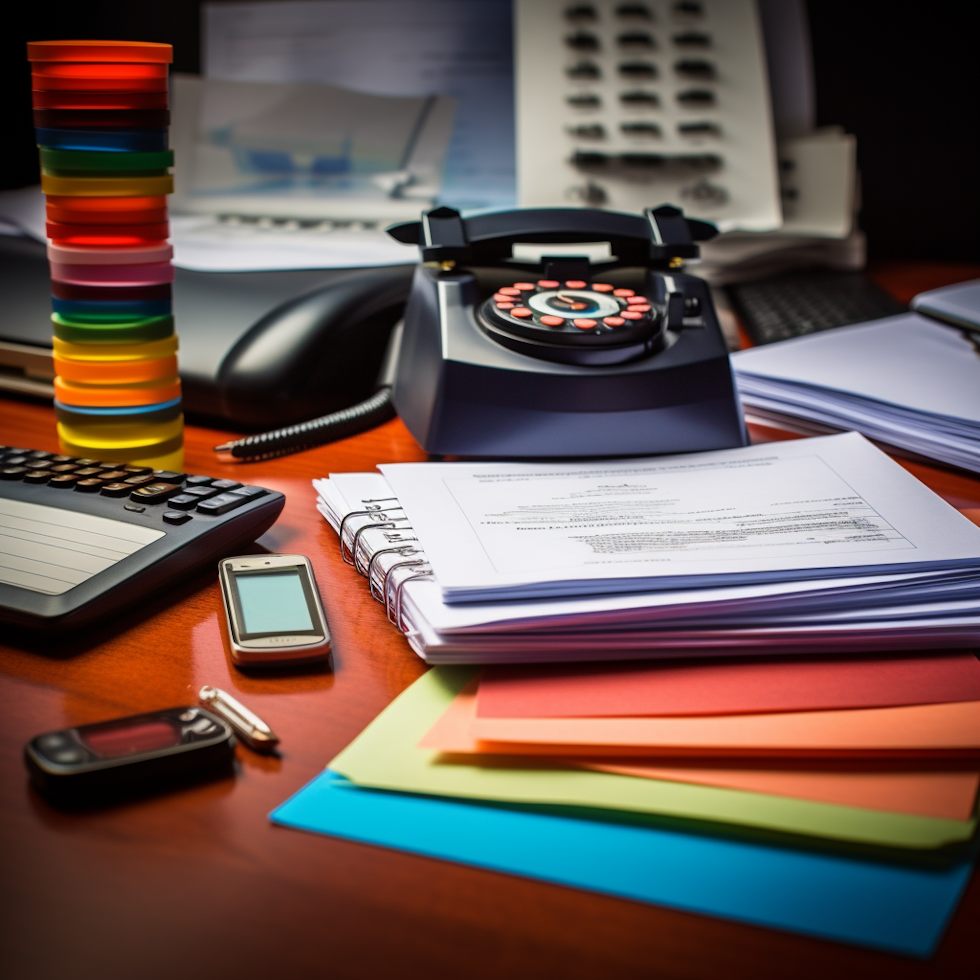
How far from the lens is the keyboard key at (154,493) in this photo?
509mm

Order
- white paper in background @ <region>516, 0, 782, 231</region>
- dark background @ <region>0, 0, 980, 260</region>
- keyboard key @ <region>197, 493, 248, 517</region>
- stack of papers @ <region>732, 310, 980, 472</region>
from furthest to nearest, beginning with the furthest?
dark background @ <region>0, 0, 980, 260</region>, white paper in background @ <region>516, 0, 782, 231</region>, stack of papers @ <region>732, 310, 980, 472</region>, keyboard key @ <region>197, 493, 248, 517</region>

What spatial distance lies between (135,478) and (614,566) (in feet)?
0.88

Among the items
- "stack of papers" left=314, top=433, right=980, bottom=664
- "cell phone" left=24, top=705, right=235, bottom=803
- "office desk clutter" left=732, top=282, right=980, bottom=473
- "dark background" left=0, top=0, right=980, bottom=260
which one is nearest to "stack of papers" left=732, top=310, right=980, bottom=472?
"office desk clutter" left=732, top=282, right=980, bottom=473

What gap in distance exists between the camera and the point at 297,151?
1.14 metres

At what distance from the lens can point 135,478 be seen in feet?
1.74

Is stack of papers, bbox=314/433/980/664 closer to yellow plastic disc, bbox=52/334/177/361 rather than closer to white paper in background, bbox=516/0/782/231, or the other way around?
yellow plastic disc, bbox=52/334/177/361

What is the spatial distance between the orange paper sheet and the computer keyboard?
21.7 inches

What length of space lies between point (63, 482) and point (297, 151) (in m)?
0.73

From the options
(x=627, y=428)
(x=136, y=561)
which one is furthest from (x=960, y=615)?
(x=136, y=561)

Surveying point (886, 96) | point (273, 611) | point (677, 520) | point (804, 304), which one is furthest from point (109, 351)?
point (886, 96)

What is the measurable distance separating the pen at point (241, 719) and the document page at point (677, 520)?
93 mm

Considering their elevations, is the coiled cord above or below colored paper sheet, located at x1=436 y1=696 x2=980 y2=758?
above

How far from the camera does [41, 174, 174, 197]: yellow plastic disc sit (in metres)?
0.56

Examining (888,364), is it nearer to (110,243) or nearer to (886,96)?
(110,243)
